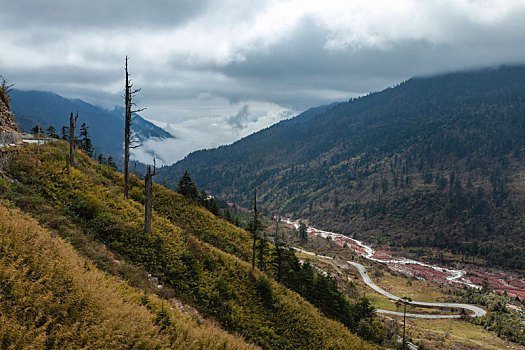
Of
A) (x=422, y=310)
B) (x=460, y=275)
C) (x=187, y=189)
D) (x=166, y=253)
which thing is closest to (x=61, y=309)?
(x=166, y=253)

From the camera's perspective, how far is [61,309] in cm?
814

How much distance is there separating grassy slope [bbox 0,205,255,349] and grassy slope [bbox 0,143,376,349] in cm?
456

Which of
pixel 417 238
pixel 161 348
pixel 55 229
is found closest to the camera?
pixel 161 348

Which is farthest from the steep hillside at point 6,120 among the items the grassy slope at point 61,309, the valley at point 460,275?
the valley at point 460,275

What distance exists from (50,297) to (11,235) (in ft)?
10.2

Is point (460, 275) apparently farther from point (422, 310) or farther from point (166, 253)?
point (166, 253)

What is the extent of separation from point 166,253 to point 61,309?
11795mm

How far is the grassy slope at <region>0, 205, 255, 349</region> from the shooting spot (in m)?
7.38

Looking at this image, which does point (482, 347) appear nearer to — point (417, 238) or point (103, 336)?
point (103, 336)

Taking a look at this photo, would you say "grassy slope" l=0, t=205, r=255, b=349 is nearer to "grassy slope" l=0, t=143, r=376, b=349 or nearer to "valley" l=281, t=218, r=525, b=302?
"grassy slope" l=0, t=143, r=376, b=349

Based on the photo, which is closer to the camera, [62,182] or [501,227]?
[62,182]

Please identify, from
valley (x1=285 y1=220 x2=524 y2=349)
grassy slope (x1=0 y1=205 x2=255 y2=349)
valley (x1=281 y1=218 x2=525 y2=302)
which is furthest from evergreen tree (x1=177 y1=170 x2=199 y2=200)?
valley (x1=281 y1=218 x2=525 y2=302)

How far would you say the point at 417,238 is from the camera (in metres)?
177

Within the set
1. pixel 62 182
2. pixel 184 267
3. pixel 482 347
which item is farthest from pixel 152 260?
pixel 482 347
